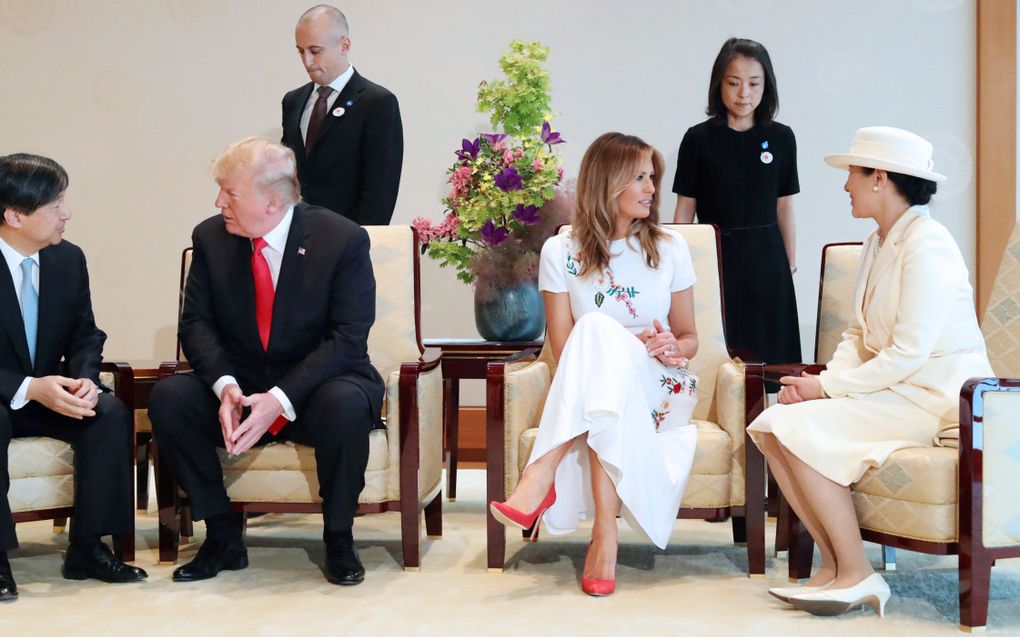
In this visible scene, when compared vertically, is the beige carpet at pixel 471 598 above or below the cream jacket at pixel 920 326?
below

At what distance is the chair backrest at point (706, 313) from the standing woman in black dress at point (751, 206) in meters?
0.42

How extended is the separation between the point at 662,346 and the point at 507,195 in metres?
1.19

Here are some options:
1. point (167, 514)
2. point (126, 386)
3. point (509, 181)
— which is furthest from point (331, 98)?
point (167, 514)

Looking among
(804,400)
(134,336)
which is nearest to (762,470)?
(804,400)

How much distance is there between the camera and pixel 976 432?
2.72m

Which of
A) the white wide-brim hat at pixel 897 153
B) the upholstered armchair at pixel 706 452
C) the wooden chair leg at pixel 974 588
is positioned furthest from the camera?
the upholstered armchair at pixel 706 452

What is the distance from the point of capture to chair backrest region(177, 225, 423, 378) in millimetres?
3818

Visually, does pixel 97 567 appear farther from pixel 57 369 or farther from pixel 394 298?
pixel 394 298

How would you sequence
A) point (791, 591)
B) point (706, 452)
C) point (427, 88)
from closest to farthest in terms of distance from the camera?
1. point (791, 591)
2. point (706, 452)
3. point (427, 88)

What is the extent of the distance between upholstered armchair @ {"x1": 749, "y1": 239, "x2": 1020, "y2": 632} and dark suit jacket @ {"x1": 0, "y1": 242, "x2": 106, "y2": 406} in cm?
235

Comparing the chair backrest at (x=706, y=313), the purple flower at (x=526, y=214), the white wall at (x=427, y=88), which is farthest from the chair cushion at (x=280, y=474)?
the white wall at (x=427, y=88)

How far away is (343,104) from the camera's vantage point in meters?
4.41

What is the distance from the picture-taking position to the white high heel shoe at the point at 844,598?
281cm

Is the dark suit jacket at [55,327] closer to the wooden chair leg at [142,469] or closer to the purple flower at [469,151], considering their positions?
the wooden chair leg at [142,469]
